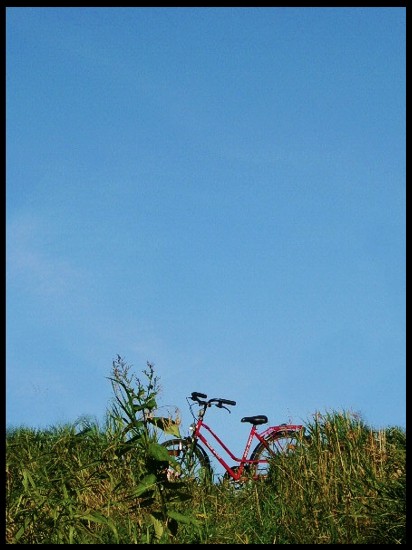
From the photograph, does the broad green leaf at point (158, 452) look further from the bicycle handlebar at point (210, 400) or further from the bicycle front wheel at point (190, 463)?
the bicycle handlebar at point (210, 400)

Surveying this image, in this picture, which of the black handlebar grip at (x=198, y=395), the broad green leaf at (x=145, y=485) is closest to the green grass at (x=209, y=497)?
the broad green leaf at (x=145, y=485)

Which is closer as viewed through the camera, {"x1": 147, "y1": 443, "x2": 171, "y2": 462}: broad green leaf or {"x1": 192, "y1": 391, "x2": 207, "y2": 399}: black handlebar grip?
{"x1": 147, "y1": 443, "x2": 171, "y2": 462}: broad green leaf

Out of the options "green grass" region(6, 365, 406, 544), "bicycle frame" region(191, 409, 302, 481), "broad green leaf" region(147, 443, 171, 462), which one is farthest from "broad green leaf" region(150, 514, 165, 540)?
"bicycle frame" region(191, 409, 302, 481)

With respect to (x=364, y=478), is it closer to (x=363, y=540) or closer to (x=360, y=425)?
(x=363, y=540)

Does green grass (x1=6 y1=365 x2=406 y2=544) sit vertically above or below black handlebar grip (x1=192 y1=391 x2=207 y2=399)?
below

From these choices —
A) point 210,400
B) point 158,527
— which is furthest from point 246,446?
point 158,527

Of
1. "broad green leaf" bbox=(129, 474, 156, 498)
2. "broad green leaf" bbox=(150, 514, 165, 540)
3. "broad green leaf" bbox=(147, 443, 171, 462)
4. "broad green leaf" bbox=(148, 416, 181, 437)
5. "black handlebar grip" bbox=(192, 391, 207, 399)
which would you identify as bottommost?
"broad green leaf" bbox=(150, 514, 165, 540)

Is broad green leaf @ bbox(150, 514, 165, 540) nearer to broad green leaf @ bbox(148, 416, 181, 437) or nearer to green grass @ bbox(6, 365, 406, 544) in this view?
green grass @ bbox(6, 365, 406, 544)

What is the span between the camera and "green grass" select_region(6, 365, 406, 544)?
17.9 ft

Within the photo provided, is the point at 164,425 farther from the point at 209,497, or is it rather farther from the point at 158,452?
the point at 209,497

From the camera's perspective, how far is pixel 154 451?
5.16 meters

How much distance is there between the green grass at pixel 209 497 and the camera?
5.45 m
